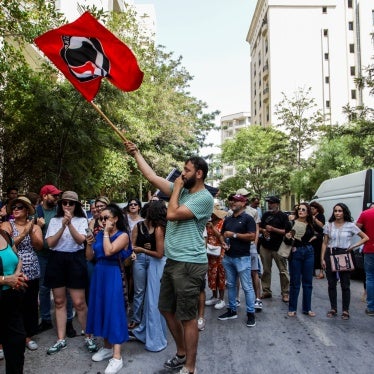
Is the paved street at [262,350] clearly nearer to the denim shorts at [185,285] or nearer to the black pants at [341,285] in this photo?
the black pants at [341,285]

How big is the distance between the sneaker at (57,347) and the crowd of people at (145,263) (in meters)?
0.01

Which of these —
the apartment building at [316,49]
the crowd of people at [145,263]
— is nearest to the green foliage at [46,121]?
the crowd of people at [145,263]

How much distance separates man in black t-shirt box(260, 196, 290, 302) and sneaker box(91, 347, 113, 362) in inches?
155

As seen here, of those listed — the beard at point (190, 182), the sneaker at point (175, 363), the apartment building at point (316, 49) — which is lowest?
the sneaker at point (175, 363)

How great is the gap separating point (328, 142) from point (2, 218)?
20.6 m

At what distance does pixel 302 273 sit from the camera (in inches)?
263

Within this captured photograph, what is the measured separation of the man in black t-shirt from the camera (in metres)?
7.84

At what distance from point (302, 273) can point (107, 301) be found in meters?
3.44

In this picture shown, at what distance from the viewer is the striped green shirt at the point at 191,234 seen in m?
4.04

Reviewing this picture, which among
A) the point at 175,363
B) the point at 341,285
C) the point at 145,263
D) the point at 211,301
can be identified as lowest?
the point at 211,301

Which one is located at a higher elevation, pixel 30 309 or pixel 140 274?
pixel 140 274

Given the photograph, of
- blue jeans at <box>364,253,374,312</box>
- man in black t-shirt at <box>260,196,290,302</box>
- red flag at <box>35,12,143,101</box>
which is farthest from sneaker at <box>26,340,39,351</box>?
blue jeans at <box>364,253,374,312</box>

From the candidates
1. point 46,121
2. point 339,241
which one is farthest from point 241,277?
point 46,121

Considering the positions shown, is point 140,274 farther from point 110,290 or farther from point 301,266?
point 301,266
